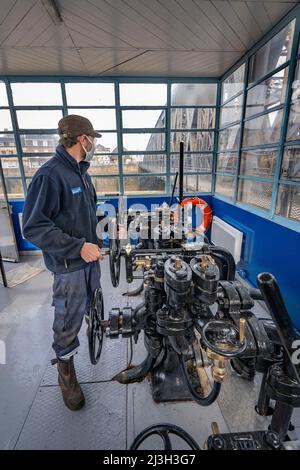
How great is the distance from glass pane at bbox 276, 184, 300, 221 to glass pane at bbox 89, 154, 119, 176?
95.7 inches

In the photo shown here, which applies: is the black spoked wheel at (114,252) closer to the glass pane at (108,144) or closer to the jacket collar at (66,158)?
the jacket collar at (66,158)

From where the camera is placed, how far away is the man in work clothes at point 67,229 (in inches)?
44.0

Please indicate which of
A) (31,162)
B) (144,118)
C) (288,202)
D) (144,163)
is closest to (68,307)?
(288,202)

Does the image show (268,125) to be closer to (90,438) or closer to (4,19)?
(4,19)

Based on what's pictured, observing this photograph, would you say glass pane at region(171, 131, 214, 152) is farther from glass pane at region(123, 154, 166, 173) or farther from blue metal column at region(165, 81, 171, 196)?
glass pane at region(123, 154, 166, 173)

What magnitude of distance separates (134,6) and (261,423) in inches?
115

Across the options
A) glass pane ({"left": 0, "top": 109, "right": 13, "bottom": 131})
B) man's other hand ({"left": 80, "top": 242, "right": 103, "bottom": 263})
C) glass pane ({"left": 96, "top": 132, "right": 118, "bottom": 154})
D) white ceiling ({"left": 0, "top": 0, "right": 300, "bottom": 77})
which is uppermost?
white ceiling ({"left": 0, "top": 0, "right": 300, "bottom": 77})

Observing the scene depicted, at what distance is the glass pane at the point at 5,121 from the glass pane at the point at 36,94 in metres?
0.20

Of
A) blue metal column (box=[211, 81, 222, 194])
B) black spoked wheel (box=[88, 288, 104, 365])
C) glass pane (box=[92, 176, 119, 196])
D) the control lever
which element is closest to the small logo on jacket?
black spoked wheel (box=[88, 288, 104, 365])

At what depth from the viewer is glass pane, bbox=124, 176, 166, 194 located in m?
3.83

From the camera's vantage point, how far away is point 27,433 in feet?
4.00

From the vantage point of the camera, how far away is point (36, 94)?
335 centimetres

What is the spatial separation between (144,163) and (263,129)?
1832mm

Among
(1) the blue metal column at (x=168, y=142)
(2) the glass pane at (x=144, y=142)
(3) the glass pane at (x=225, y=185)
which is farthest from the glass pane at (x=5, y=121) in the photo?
(3) the glass pane at (x=225, y=185)
